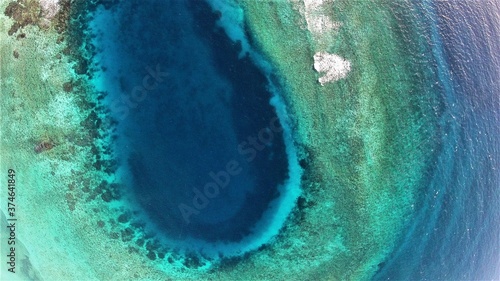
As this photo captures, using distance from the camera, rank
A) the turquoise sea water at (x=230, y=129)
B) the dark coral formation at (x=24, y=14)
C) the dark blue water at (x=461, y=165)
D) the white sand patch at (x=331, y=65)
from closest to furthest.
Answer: the dark coral formation at (x=24, y=14), the white sand patch at (x=331, y=65), the turquoise sea water at (x=230, y=129), the dark blue water at (x=461, y=165)

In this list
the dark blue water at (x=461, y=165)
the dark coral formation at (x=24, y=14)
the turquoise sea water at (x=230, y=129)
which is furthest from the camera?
the dark blue water at (x=461, y=165)

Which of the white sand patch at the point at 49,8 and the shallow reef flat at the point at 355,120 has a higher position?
the white sand patch at the point at 49,8

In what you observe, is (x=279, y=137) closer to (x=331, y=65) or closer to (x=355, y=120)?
(x=355, y=120)

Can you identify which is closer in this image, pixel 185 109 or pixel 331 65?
pixel 331 65

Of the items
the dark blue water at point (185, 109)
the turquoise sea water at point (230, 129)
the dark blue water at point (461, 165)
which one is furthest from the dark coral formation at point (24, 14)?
the dark blue water at point (461, 165)

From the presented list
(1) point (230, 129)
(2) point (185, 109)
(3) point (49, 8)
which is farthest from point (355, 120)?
(3) point (49, 8)

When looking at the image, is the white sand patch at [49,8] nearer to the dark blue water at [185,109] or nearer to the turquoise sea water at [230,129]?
the turquoise sea water at [230,129]

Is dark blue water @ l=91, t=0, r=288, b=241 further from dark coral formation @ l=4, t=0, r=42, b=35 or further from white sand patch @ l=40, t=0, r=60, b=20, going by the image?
dark coral formation @ l=4, t=0, r=42, b=35
